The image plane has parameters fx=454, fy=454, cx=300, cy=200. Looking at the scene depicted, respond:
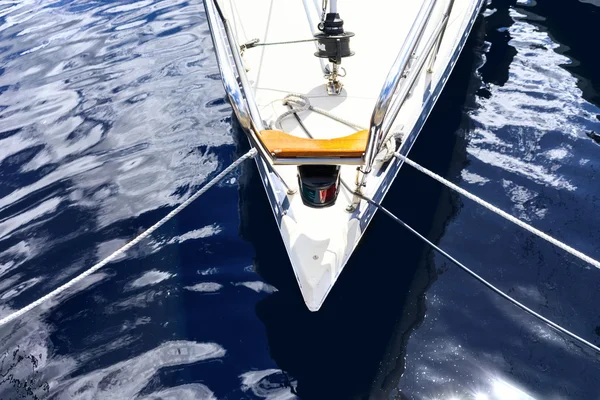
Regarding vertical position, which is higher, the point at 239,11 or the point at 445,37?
the point at 239,11

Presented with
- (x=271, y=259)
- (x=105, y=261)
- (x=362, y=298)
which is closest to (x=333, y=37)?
(x=271, y=259)

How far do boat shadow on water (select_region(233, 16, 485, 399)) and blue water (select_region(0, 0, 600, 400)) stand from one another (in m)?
0.01

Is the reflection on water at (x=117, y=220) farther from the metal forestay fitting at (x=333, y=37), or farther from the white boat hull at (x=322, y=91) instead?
the metal forestay fitting at (x=333, y=37)

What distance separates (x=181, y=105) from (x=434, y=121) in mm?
2846

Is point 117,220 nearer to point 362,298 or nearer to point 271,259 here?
point 271,259

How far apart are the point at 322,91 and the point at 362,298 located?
163cm

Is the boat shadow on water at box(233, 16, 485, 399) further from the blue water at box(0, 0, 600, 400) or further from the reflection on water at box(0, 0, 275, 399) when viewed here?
the reflection on water at box(0, 0, 275, 399)

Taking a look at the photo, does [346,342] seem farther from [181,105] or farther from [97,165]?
[181,105]

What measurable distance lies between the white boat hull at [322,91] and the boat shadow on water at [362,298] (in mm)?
481

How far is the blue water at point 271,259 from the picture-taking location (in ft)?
Answer: 8.69

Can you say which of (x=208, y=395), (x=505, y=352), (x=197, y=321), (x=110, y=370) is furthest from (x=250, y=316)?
(x=505, y=352)

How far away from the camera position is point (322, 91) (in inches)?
141

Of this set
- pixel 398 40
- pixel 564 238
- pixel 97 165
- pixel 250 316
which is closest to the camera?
pixel 250 316

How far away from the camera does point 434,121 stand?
15.0ft
